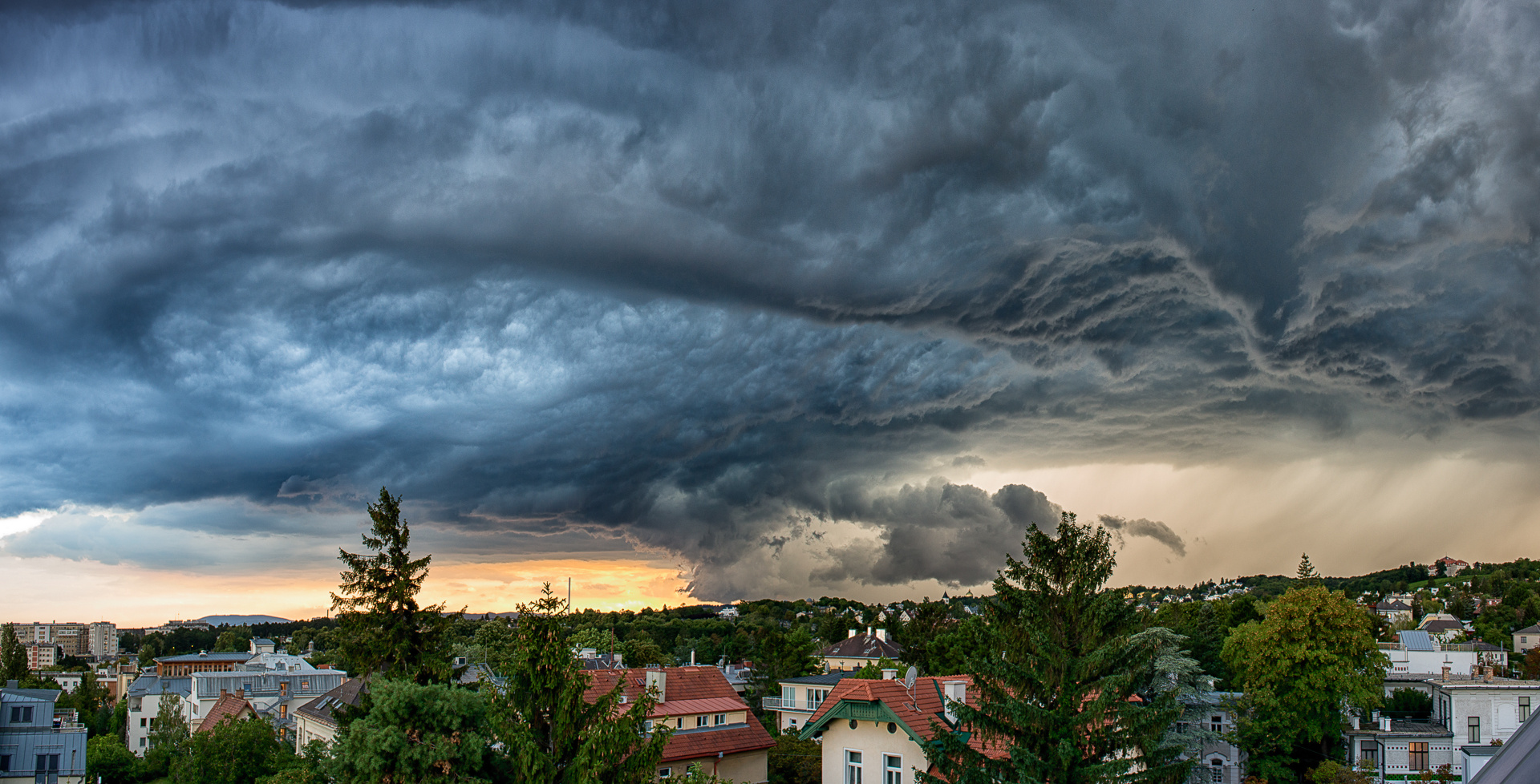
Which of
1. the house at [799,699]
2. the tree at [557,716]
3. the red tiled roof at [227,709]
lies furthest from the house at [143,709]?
the tree at [557,716]

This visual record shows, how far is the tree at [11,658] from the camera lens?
115562 millimetres

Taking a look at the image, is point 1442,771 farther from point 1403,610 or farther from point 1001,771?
point 1403,610

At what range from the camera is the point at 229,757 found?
5659 centimetres

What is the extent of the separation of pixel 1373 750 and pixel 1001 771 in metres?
49.5

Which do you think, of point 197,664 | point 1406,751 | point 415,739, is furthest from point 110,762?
point 1406,751

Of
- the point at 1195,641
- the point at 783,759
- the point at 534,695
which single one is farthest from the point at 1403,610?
the point at 534,695

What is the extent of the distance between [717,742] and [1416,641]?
86876 mm

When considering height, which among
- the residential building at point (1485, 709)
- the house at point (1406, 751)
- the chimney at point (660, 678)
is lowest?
the house at point (1406, 751)

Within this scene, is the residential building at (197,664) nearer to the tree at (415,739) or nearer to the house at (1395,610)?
the tree at (415,739)

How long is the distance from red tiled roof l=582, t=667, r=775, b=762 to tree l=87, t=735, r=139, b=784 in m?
50.2

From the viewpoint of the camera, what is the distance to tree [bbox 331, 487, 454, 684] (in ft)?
92.0

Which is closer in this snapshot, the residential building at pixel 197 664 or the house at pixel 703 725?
the house at pixel 703 725

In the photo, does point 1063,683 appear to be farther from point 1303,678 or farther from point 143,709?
point 143,709

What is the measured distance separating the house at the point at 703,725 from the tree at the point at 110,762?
5114 cm
